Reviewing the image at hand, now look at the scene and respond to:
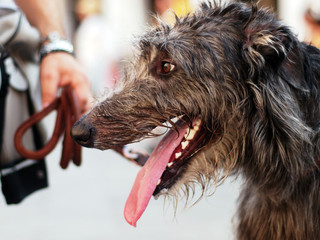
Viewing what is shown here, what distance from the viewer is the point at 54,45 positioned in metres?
2.98

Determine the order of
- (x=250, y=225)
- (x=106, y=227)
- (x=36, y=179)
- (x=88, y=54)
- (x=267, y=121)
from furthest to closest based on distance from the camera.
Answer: (x=88, y=54) → (x=106, y=227) → (x=36, y=179) → (x=250, y=225) → (x=267, y=121)

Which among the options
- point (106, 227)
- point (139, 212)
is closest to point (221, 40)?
point (139, 212)

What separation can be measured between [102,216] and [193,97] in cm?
334

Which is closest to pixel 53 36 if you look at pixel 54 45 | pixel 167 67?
pixel 54 45

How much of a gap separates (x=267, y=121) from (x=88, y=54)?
34.7 ft

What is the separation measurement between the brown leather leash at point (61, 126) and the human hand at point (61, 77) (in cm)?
5

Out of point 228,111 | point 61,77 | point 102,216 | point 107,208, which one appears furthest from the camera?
point 107,208

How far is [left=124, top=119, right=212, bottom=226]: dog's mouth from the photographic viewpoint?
2543mm

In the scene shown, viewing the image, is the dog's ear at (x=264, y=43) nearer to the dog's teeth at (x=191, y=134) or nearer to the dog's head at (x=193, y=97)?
the dog's head at (x=193, y=97)

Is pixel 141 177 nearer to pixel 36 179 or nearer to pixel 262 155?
pixel 262 155

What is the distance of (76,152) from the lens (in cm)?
297

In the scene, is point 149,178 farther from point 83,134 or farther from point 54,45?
point 54,45

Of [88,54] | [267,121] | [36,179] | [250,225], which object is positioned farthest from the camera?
[88,54]

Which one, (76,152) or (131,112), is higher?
(131,112)
